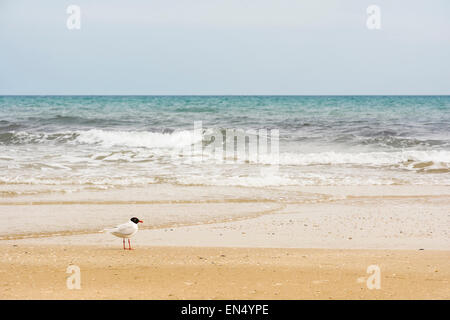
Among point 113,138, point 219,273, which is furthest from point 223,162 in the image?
point 219,273

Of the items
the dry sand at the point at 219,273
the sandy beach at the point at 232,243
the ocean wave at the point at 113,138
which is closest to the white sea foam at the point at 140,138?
the ocean wave at the point at 113,138

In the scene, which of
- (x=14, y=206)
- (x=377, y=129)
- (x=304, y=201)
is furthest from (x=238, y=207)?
(x=377, y=129)

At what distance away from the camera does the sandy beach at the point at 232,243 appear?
5.14 m

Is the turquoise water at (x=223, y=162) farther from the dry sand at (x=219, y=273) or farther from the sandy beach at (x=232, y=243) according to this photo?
the dry sand at (x=219, y=273)

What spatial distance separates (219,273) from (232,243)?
70.6 inches

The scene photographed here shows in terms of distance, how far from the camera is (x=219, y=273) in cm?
567

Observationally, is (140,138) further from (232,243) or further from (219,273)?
(219,273)

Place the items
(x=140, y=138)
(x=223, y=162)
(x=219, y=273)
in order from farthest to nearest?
(x=140, y=138) < (x=223, y=162) < (x=219, y=273)

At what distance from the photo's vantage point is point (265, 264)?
6.10m

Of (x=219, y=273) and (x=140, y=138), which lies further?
(x=140, y=138)

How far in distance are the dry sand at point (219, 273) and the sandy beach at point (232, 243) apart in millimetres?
12

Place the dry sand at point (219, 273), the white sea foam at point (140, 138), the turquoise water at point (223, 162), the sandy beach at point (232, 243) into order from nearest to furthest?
the dry sand at point (219, 273) → the sandy beach at point (232, 243) → the turquoise water at point (223, 162) → the white sea foam at point (140, 138)

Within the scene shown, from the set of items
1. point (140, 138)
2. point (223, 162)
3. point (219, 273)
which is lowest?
point (219, 273)
